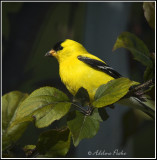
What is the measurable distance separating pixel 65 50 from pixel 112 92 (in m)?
0.73

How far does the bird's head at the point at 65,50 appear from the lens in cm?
116

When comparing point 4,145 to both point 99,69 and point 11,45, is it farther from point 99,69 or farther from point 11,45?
point 11,45

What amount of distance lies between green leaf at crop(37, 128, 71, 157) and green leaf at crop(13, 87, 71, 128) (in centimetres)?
6

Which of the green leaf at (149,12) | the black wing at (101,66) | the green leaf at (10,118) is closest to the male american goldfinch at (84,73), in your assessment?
the black wing at (101,66)

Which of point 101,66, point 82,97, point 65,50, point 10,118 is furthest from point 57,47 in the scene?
point 82,97

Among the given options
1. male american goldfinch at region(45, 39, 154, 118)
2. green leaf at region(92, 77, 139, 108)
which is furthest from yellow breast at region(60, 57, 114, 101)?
green leaf at region(92, 77, 139, 108)

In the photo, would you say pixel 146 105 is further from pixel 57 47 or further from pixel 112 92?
pixel 57 47

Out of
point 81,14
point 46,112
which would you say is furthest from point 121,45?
point 81,14

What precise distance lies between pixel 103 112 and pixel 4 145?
0.28 metres

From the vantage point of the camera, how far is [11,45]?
5.08ft

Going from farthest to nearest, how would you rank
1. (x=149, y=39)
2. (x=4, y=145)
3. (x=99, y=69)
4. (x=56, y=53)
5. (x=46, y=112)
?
(x=149, y=39), (x=56, y=53), (x=99, y=69), (x=4, y=145), (x=46, y=112)

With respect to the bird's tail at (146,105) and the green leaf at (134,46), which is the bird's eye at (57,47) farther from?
the green leaf at (134,46)

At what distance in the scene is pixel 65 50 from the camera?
1.18 metres

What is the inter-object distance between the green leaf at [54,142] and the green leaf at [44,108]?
0.06m
